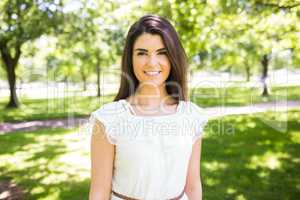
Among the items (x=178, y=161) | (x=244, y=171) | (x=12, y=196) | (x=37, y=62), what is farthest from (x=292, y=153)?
(x=37, y=62)

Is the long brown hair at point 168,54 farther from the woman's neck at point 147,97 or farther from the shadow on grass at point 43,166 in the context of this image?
the shadow on grass at point 43,166

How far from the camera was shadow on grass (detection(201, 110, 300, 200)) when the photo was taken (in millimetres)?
5590

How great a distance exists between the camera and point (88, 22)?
57.2 feet

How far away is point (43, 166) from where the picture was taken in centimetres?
734

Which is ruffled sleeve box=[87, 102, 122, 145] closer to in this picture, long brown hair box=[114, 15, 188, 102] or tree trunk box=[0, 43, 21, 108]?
long brown hair box=[114, 15, 188, 102]

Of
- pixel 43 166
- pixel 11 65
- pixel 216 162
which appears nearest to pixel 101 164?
pixel 216 162

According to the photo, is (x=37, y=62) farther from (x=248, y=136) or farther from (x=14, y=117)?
(x=248, y=136)

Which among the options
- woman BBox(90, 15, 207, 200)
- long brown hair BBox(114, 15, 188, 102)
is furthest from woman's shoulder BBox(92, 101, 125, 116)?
long brown hair BBox(114, 15, 188, 102)

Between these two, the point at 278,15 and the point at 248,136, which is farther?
the point at 248,136

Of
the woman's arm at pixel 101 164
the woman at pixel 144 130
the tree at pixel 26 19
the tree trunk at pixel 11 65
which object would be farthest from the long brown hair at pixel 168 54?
the tree trunk at pixel 11 65

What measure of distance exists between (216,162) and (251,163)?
665 mm

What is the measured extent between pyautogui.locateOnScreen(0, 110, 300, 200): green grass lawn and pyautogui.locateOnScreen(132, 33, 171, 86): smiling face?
4054 mm

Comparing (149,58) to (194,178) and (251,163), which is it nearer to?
(194,178)

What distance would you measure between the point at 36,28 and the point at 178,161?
15747mm
